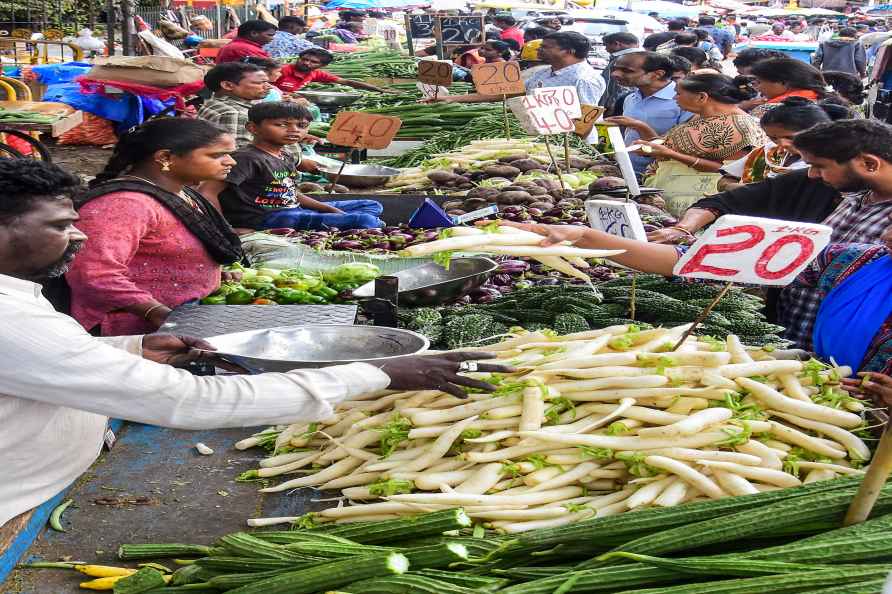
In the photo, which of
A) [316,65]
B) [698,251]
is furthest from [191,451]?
[316,65]

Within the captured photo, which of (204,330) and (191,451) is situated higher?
(204,330)

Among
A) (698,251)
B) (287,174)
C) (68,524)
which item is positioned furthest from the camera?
(287,174)

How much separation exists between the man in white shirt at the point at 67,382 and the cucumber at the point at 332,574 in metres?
0.40

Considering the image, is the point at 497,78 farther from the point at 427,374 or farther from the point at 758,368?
the point at 427,374

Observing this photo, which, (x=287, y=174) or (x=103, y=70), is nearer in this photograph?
(x=287, y=174)

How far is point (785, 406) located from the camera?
2584 mm

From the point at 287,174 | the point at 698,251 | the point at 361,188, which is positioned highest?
the point at 698,251

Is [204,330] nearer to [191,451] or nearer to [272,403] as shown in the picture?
[191,451]

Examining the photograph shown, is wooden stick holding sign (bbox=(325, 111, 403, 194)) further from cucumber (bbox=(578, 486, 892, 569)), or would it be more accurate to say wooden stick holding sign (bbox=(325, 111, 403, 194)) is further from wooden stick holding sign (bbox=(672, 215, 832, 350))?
cucumber (bbox=(578, 486, 892, 569))

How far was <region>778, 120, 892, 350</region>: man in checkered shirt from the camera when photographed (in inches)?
146

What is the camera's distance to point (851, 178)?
3793mm

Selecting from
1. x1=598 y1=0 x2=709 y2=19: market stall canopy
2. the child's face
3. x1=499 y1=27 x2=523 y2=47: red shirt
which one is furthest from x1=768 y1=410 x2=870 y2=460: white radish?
x1=598 y1=0 x2=709 y2=19: market stall canopy

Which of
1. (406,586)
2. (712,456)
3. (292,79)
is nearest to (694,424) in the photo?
(712,456)

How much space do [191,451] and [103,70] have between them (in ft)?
24.8
